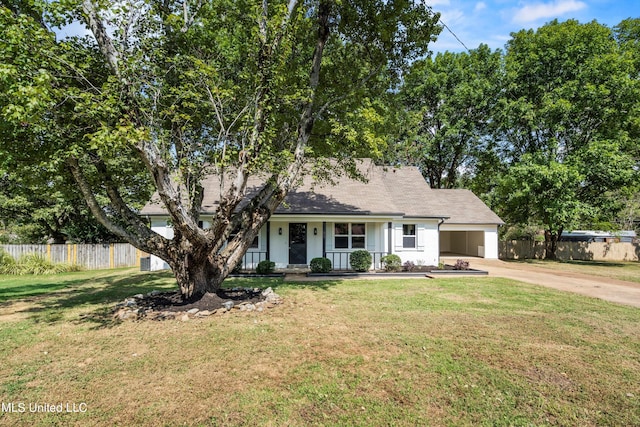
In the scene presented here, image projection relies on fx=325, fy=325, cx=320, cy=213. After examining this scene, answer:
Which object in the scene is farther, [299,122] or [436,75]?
[436,75]

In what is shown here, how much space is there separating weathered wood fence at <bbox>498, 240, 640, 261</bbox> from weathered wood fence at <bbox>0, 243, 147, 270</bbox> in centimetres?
2471

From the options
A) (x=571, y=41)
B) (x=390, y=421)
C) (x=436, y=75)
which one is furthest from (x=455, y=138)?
(x=390, y=421)

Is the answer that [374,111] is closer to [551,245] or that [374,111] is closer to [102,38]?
[102,38]

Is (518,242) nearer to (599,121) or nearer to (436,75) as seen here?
(599,121)

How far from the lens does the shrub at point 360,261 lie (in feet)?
45.4

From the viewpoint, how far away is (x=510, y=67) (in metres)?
22.3

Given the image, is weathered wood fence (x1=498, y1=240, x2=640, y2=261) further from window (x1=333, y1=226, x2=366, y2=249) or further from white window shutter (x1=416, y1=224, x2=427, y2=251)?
window (x1=333, y1=226, x2=366, y2=249)

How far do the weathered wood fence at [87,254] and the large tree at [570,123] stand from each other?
23164mm

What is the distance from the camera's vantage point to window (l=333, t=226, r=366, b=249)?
1550 centimetres

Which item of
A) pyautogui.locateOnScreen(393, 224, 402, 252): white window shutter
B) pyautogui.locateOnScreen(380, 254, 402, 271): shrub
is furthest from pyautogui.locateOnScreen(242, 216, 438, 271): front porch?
pyautogui.locateOnScreen(380, 254, 402, 271): shrub

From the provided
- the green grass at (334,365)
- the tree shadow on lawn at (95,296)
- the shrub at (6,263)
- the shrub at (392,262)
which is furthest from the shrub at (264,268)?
the shrub at (6,263)

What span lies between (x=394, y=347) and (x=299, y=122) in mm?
6221

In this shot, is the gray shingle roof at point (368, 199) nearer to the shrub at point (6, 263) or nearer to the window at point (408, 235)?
the window at point (408, 235)

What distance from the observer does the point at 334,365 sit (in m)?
4.59
